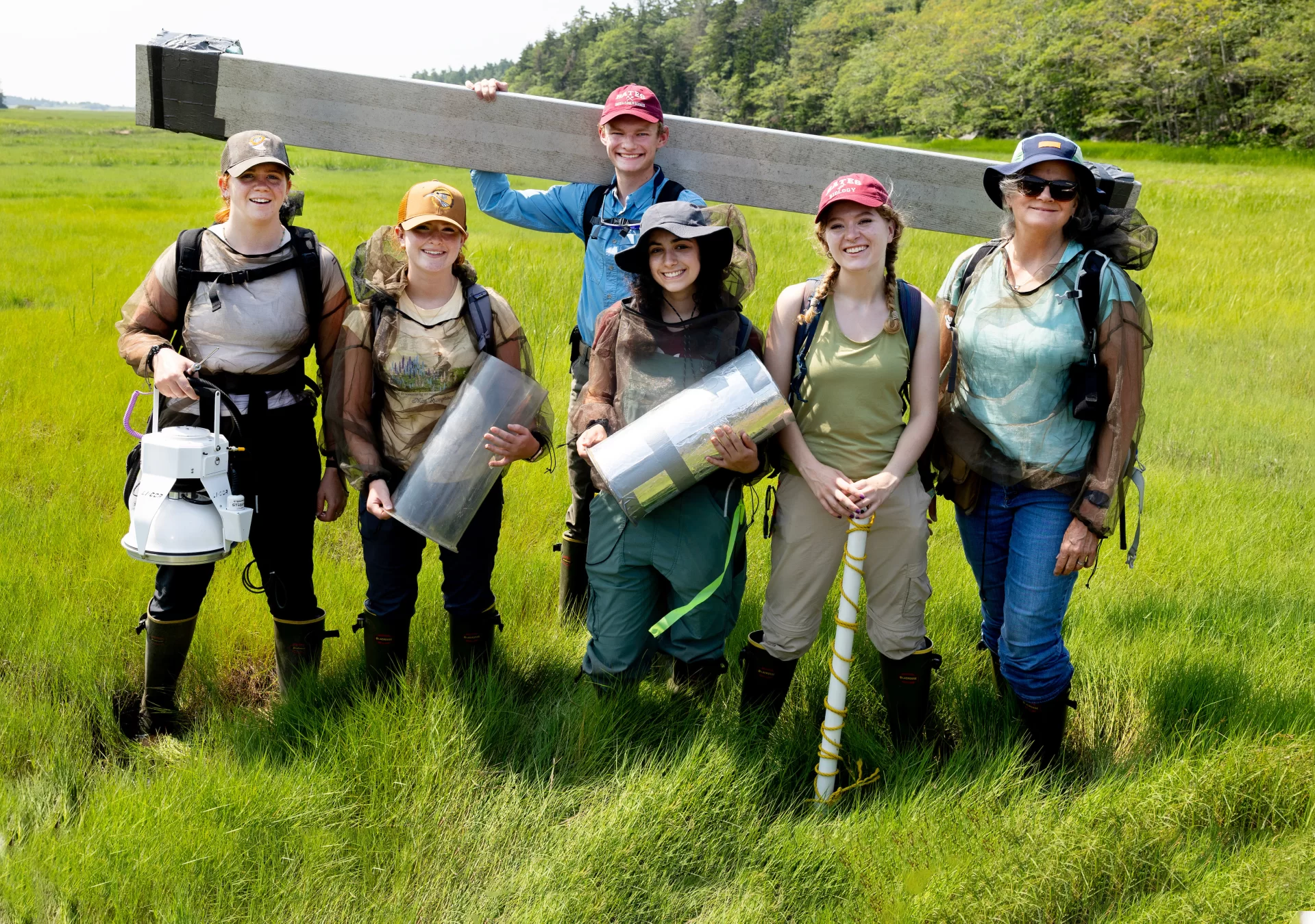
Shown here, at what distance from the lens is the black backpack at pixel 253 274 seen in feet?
9.36

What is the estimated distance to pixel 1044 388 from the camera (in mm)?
2746

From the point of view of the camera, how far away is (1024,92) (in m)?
58.1

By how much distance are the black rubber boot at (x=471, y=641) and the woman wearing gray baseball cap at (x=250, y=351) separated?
1.78 feet

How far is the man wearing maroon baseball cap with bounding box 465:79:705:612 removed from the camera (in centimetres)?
327

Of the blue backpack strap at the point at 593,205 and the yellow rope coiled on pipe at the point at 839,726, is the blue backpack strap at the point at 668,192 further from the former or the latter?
the yellow rope coiled on pipe at the point at 839,726

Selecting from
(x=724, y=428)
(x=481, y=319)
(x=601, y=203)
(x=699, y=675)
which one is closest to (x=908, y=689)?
(x=699, y=675)

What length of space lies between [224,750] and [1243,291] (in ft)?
42.6

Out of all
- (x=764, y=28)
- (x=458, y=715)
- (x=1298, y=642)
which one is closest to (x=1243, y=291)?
(x=1298, y=642)

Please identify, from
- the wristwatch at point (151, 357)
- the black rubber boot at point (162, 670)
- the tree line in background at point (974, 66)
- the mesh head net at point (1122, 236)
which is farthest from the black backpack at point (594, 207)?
the tree line in background at point (974, 66)

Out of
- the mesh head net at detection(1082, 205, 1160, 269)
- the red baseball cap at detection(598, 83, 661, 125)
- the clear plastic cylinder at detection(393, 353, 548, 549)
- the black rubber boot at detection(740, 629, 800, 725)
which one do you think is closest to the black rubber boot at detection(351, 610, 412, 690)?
the clear plastic cylinder at detection(393, 353, 548, 549)

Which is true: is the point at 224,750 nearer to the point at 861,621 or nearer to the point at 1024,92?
the point at 861,621

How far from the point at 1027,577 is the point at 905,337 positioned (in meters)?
0.86

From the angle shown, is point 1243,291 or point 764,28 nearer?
point 1243,291

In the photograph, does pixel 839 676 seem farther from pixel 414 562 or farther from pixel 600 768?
pixel 414 562
